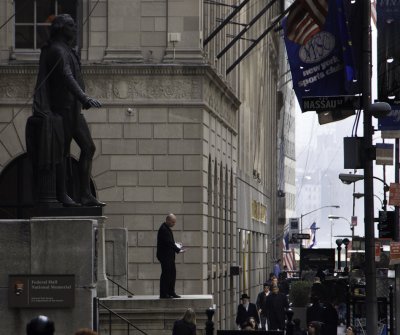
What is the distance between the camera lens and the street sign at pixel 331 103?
968 inches

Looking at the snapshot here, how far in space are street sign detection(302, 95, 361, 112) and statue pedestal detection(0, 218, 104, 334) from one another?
4.13m

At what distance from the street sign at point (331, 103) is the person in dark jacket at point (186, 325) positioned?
11.7 feet

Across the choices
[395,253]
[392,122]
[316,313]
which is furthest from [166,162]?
[392,122]

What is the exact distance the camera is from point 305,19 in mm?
26891

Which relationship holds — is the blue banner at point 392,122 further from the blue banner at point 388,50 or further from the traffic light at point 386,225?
the traffic light at point 386,225

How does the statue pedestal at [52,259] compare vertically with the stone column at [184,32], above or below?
below

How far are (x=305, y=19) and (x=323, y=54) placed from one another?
134 centimetres

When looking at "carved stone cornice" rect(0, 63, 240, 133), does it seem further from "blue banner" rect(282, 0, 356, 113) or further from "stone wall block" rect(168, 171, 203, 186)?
"blue banner" rect(282, 0, 356, 113)

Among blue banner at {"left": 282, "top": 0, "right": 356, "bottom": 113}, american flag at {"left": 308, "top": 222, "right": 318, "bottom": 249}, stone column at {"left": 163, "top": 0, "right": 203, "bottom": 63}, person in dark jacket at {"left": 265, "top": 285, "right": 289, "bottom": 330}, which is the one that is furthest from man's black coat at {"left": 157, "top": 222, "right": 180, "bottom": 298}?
american flag at {"left": 308, "top": 222, "right": 318, "bottom": 249}

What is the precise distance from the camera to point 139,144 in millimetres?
40031

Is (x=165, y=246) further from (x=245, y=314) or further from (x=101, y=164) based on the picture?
(x=245, y=314)

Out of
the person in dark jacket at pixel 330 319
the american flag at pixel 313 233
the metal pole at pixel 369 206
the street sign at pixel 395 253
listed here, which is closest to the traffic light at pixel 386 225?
the street sign at pixel 395 253

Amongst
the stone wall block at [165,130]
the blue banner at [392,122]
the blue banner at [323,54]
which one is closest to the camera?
the blue banner at [323,54]

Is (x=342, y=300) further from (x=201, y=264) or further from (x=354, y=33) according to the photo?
(x=354, y=33)
